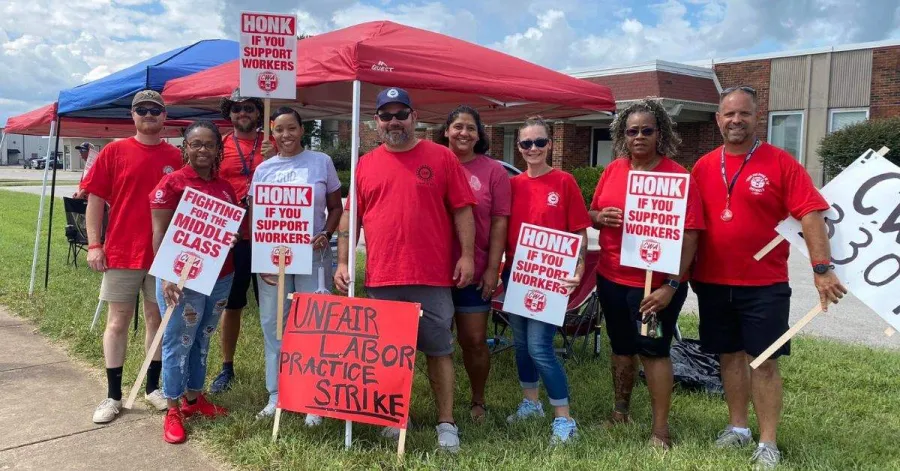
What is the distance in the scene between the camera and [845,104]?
18344 millimetres

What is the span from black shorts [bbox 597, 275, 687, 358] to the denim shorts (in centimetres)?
73

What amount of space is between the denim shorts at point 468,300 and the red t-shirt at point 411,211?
33cm

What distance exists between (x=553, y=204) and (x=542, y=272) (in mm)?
413

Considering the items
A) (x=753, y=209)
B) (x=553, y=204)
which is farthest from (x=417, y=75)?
(x=753, y=209)

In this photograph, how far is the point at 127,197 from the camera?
395 centimetres

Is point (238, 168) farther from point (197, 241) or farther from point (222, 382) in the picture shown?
point (222, 382)

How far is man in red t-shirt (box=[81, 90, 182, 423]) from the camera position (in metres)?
3.96

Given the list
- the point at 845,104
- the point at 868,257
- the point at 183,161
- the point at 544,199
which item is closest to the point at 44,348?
the point at 183,161

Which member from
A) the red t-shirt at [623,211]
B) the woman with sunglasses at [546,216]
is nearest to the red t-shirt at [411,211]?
the woman with sunglasses at [546,216]

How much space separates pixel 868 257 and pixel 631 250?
1.19 metres

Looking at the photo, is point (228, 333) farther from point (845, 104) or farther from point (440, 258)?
point (845, 104)

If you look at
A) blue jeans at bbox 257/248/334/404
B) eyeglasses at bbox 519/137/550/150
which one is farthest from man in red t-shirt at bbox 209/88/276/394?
eyeglasses at bbox 519/137/550/150

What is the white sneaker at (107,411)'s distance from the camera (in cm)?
409

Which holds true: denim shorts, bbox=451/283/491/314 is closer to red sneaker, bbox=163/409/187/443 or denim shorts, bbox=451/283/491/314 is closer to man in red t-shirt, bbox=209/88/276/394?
man in red t-shirt, bbox=209/88/276/394
